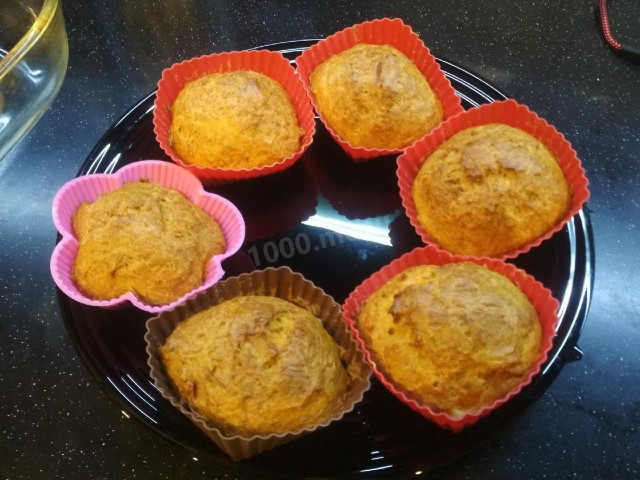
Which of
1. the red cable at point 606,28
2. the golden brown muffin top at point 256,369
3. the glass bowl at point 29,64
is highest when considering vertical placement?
the glass bowl at point 29,64

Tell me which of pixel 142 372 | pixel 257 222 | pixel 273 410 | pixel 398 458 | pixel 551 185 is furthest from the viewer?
pixel 257 222

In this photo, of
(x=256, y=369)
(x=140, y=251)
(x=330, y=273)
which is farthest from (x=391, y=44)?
(x=256, y=369)

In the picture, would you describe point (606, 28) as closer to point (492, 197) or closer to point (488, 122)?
point (488, 122)

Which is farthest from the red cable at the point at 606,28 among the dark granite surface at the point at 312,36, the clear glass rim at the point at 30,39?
the clear glass rim at the point at 30,39

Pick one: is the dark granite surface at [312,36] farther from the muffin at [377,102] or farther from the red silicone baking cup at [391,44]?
the muffin at [377,102]

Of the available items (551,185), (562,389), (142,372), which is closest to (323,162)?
(551,185)

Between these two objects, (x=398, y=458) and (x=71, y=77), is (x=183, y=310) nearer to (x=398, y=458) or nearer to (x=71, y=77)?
(x=398, y=458)
